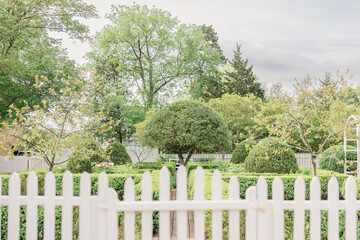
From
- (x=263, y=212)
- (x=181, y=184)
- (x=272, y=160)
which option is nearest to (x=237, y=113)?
(x=272, y=160)

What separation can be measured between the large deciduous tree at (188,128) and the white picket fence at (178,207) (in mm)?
11322

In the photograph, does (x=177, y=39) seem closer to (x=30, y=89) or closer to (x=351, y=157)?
(x=30, y=89)

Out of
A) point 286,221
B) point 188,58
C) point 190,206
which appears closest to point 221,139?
point 286,221

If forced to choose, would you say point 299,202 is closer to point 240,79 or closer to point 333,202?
point 333,202

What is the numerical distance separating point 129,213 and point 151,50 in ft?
92.1

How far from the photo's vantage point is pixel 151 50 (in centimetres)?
3047

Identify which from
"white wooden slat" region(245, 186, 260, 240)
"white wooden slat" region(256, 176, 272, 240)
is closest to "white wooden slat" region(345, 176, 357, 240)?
"white wooden slat" region(256, 176, 272, 240)

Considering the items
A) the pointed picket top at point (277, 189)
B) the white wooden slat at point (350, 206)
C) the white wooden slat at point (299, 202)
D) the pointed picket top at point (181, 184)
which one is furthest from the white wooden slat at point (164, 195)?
the white wooden slat at point (350, 206)

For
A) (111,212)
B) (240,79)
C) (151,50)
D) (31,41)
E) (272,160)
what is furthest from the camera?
(240,79)

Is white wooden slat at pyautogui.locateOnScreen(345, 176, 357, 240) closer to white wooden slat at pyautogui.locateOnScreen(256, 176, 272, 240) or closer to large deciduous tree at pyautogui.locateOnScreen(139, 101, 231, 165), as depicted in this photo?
white wooden slat at pyautogui.locateOnScreen(256, 176, 272, 240)

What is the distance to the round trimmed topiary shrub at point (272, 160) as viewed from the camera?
963 cm

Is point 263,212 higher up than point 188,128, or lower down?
lower down

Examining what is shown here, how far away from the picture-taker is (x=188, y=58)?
30.2 m

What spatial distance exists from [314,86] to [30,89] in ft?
59.1
